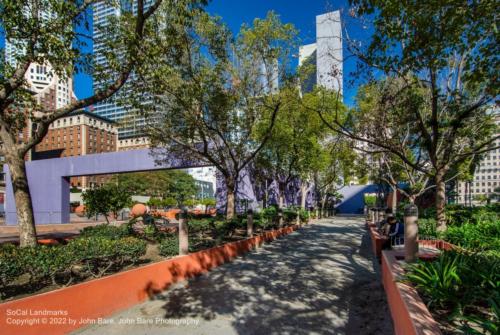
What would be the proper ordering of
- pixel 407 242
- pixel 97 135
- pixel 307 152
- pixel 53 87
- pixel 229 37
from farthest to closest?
pixel 97 135
pixel 53 87
pixel 307 152
pixel 229 37
pixel 407 242

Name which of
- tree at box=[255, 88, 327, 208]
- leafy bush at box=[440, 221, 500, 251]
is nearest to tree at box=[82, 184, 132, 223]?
tree at box=[255, 88, 327, 208]

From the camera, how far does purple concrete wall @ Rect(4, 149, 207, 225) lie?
887 inches

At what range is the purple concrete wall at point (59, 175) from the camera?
22.5 metres

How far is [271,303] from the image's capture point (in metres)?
6.36

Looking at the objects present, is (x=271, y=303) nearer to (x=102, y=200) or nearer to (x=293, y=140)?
(x=102, y=200)

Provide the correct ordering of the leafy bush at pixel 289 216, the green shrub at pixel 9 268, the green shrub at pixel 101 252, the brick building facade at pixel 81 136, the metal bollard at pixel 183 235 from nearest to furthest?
the green shrub at pixel 9 268
the green shrub at pixel 101 252
the metal bollard at pixel 183 235
the leafy bush at pixel 289 216
the brick building facade at pixel 81 136

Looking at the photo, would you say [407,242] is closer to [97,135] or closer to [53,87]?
[53,87]

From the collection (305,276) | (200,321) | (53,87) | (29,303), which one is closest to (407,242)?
(305,276)

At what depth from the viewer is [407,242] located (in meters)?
6.14

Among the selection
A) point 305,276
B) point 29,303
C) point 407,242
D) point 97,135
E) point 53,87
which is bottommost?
point 305,276

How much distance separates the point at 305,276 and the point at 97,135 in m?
102

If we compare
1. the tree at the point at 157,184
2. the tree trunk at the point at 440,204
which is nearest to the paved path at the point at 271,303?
the tree trunk at the point at 440,204

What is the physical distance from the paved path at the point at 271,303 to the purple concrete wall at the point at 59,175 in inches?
623

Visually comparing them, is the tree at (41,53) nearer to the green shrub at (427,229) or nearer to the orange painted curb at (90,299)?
the orange painted curb at (90,299)
